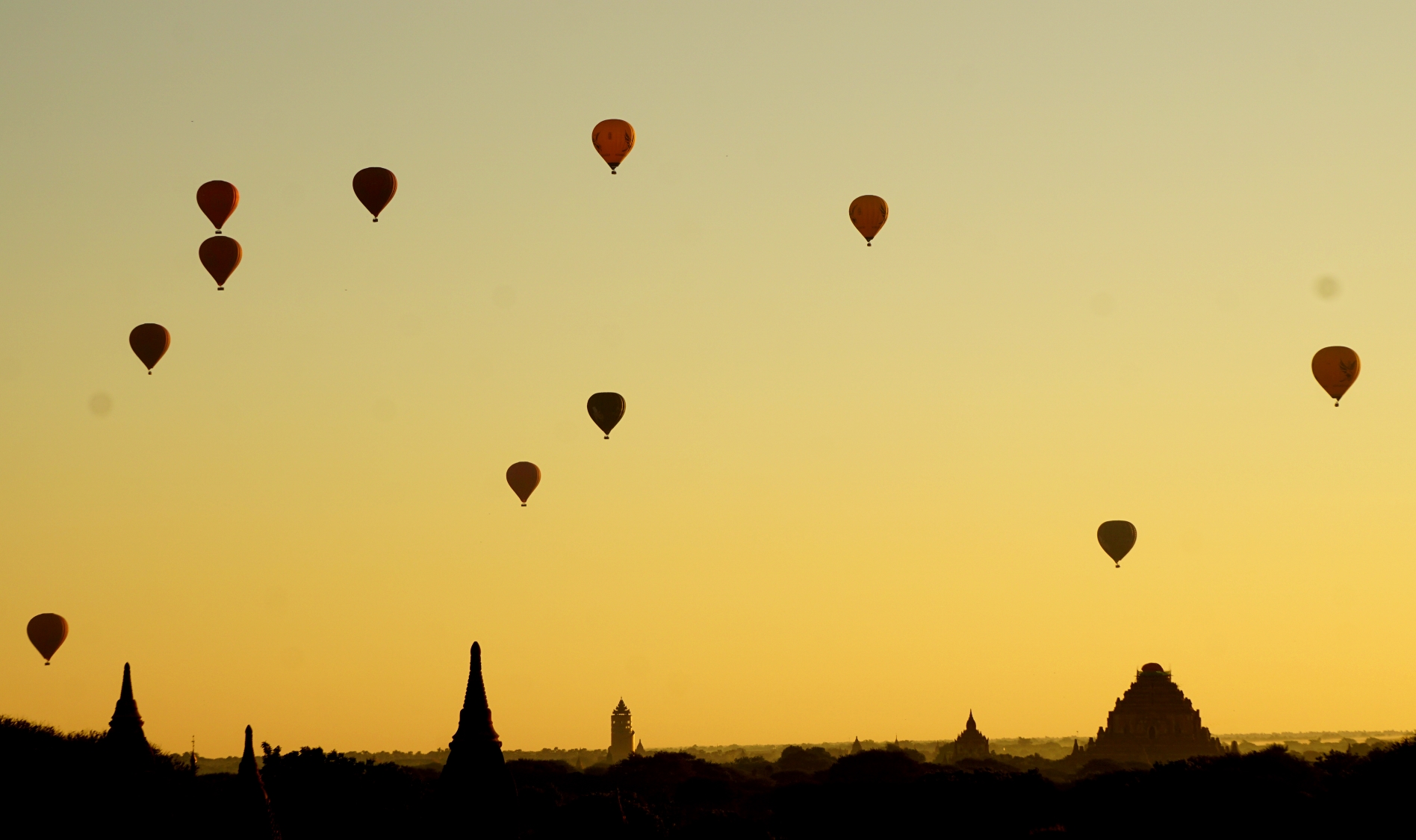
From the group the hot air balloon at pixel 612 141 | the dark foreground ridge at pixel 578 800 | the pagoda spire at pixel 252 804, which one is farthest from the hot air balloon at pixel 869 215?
the pagoda spire at pixel 252 804

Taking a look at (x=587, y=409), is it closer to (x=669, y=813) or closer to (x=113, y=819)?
(x=669, y=813)

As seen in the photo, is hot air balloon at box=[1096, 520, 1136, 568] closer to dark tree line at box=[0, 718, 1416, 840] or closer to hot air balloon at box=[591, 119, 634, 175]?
dark tree line at box=[0, 718, 1416, 840]

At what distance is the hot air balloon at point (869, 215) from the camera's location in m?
84.6

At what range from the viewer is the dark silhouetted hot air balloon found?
82.1 metres

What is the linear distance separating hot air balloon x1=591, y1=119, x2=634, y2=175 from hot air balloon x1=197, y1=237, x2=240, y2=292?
14.0m

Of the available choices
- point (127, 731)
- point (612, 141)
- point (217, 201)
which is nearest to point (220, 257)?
point (217, 201)

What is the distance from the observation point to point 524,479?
91.8 metres

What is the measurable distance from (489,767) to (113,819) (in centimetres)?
1226

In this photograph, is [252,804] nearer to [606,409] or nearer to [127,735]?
[127,735]

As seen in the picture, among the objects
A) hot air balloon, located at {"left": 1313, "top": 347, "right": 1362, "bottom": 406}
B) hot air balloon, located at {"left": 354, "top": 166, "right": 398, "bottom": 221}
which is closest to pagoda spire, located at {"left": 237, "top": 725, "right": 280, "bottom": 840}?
hot air balloon, located at {"left": 354, "top": 166, "right": 398, "bottom": 221}

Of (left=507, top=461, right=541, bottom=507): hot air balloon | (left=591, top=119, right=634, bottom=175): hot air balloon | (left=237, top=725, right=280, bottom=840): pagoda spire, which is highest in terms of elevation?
(left=591, top=119, right=634, bottom=175): hot air balloon

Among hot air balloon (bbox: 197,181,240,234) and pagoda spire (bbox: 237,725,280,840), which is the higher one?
hot air balloon (bbox: 197,181,240,234)

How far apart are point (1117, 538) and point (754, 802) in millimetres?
35521

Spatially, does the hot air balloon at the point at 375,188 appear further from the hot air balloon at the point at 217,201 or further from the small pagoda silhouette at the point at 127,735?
the small pagoda silhouette at the point at 127,735
